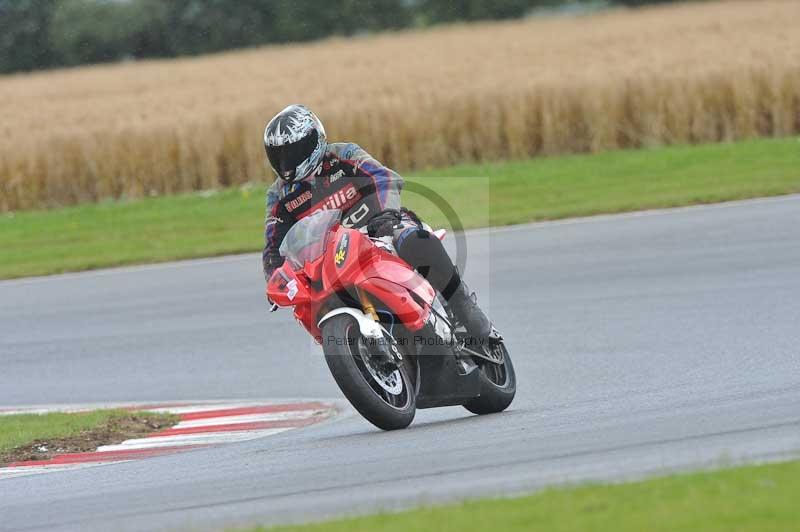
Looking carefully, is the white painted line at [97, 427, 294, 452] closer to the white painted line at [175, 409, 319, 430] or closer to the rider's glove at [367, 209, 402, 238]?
the white painted line at [175, 409, 319, 430]

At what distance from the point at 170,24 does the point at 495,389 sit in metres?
57.2

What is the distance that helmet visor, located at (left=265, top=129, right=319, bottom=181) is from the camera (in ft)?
25.6

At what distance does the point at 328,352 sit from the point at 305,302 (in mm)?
384

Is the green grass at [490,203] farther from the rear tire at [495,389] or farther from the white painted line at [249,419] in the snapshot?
the rear tire at [495,389]

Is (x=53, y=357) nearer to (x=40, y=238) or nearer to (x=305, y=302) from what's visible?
(x=305, y=302)

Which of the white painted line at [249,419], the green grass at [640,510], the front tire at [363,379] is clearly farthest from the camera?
the white painted line at [249,419]

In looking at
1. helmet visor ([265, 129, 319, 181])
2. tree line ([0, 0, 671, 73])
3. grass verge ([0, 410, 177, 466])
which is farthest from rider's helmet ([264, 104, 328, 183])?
tree line ([0, 0, 671, 73])

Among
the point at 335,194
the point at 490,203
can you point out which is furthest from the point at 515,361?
the point at 490,203

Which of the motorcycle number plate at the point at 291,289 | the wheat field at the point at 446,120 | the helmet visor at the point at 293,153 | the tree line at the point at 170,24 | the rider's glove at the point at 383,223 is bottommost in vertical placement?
the tree line at the point at 170,24

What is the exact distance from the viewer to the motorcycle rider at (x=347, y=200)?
7.94 metres

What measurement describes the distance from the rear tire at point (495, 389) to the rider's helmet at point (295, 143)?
151 cm

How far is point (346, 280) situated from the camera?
304 inches

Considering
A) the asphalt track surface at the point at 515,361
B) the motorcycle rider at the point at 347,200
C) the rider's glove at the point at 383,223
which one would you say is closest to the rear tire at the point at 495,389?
the asphalt track surface at the point at 515,361

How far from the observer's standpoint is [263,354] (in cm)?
1278
